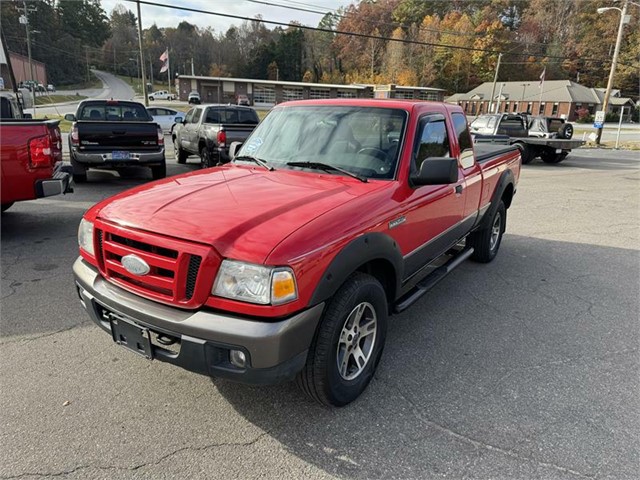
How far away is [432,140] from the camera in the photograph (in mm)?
3740

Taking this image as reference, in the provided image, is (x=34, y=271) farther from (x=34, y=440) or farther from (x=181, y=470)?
(x=181, y=470)

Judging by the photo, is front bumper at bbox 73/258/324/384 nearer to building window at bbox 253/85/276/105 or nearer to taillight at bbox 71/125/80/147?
taillight at bbox 71/125/80/147

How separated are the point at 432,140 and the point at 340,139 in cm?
85

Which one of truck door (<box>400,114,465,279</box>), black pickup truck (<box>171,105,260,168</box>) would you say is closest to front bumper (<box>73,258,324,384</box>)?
truck door (<box>400,114,465,279</box>)

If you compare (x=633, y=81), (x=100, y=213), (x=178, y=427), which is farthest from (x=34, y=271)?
(x=633, y=81)

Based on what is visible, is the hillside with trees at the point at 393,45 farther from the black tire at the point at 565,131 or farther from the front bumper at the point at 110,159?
the front bumper at the point at 110,159

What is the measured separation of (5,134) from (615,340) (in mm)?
6777

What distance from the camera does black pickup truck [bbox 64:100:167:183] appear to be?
9.11 m

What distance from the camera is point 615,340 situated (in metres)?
3.73

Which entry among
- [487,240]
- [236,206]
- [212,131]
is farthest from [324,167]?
[212,131]


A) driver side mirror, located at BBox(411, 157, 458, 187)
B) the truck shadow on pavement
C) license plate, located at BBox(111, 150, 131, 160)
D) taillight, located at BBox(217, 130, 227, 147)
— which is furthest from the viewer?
taillight, located at BBox(217, 130, 227, 147)

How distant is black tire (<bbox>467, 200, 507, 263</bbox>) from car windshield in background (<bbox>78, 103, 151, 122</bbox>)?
830 cm

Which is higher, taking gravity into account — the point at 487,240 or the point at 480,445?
the point at 487,240

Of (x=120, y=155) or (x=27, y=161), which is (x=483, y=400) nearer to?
(x=27, y=161)
